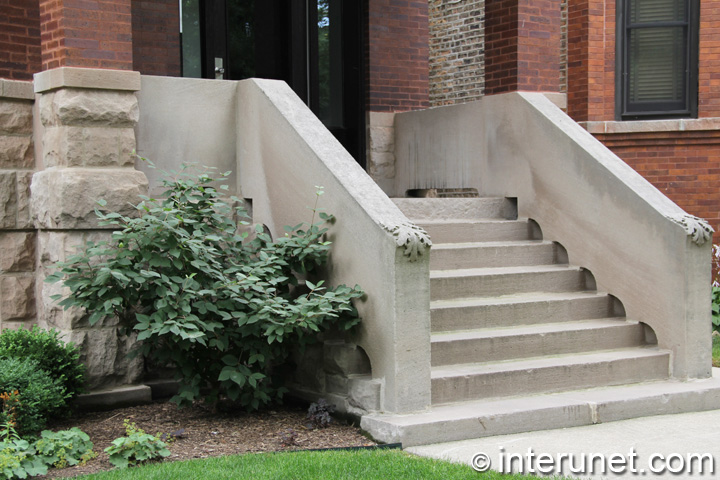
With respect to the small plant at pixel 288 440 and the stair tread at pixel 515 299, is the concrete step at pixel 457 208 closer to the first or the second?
the stair tread at pixel 515 299

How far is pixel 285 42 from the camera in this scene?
10555mm

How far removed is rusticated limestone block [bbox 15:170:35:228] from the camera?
6711 millimetres

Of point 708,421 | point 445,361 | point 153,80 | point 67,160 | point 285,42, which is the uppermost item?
point 285,42

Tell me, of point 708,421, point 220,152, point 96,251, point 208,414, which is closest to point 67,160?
point 96,251

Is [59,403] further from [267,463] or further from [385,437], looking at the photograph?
[385,437]

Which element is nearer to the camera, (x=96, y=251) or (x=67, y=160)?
(x=96, y=251)

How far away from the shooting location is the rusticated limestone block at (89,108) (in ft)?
20.6

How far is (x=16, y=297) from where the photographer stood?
6.75 meters

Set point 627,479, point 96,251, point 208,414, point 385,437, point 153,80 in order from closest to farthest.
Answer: point 627,479 < point 385,437 < point 96,251 < point 208,414 < point 153,80

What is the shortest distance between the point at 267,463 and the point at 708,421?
126 inches

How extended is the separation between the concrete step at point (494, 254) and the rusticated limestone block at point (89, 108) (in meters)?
2.68

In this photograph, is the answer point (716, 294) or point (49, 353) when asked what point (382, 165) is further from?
point (49, 353)

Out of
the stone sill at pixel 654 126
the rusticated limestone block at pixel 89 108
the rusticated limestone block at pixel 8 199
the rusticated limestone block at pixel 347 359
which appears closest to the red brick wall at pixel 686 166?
the stone sill at pixel 654 126

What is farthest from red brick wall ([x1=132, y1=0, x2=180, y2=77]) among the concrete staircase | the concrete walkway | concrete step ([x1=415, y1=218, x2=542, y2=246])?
the concrete walkway
